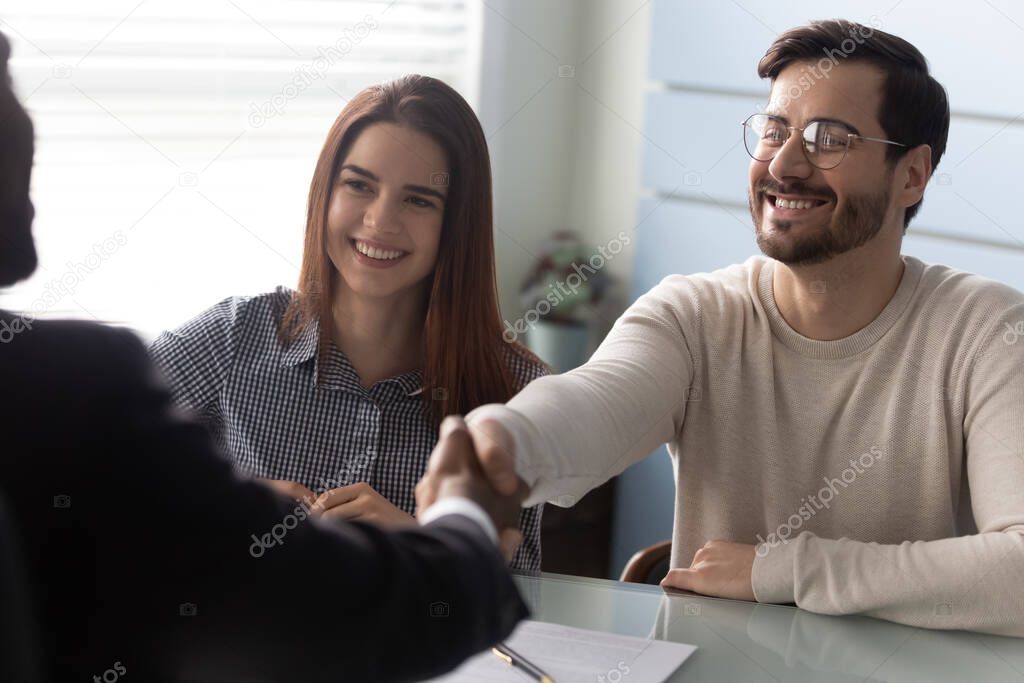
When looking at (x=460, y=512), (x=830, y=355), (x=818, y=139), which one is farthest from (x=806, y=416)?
(x=460, y=512)

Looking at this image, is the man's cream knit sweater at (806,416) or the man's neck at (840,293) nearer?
the man's cream knit sweater at (806,416)

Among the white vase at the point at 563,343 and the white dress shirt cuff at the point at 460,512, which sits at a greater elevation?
the white dress shirt cuff at the point at 460,512

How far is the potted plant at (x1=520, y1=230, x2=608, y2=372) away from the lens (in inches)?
117

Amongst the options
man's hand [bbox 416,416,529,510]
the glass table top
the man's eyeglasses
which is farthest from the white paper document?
the man's eyeglasses

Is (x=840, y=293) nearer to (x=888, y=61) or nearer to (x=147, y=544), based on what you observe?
(x=888, y=61)

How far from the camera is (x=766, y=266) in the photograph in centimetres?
169

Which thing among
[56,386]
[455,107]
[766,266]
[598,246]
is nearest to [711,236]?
[598,246]

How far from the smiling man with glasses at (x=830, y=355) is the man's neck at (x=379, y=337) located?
323mm

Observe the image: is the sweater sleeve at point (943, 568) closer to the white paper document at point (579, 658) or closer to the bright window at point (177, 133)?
the white paper document at point (579, 658)

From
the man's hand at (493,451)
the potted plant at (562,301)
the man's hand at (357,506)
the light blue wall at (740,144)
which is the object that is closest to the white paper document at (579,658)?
the man's hand at (493,451)

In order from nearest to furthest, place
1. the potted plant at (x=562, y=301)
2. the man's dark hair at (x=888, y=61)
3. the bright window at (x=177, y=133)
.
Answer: the man's dark hair at (x=888, y=61) → the bright window at (x=177, y=133) → the potted plant at (x=562, y=301)

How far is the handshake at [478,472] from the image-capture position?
1.05 m

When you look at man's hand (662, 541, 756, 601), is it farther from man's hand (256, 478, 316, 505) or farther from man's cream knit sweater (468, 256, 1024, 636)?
man's hand (256, 478, 316, 505)

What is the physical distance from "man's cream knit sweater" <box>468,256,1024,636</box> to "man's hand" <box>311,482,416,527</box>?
0.78ft
